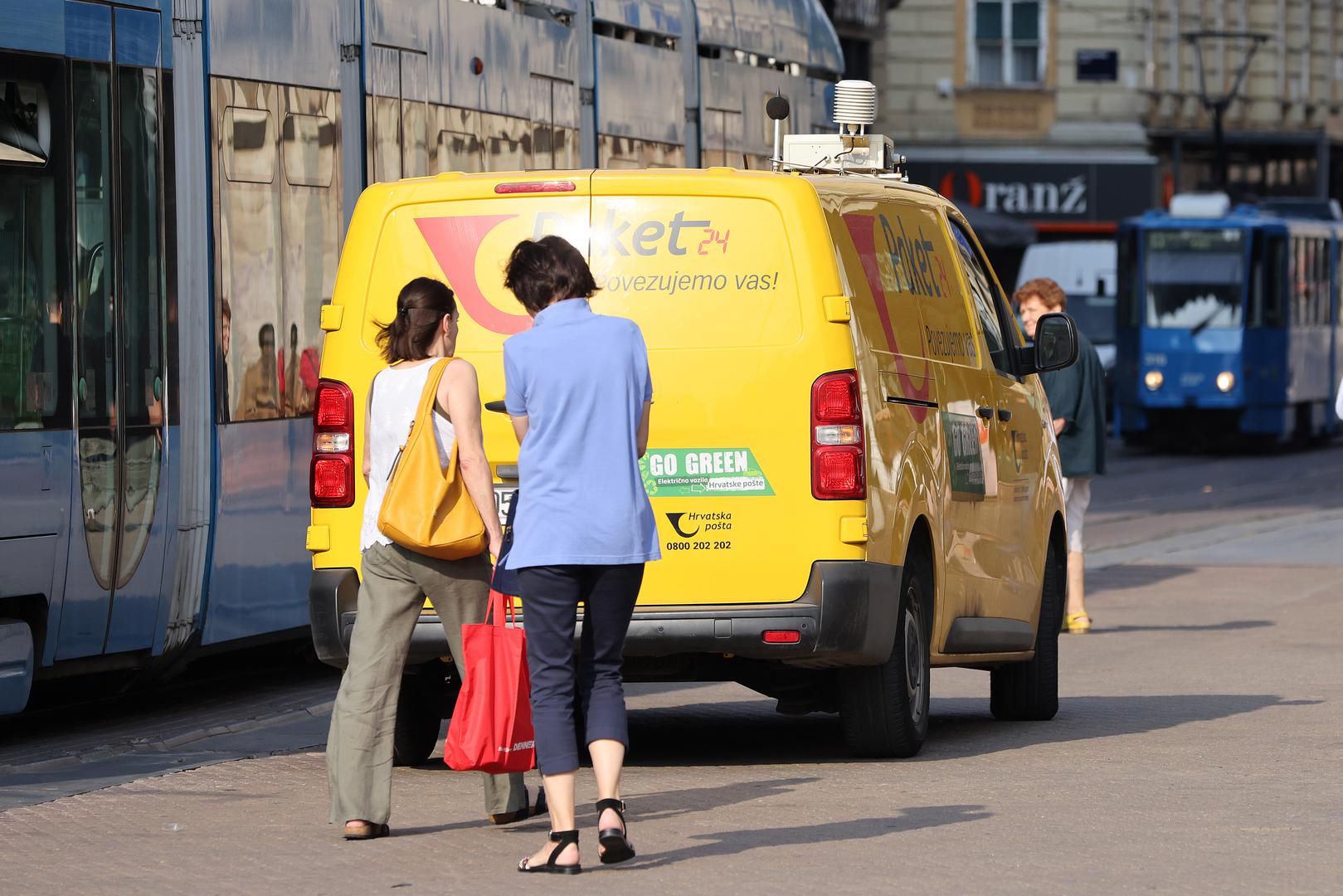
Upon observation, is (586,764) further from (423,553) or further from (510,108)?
(510,108)

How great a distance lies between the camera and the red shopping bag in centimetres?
712

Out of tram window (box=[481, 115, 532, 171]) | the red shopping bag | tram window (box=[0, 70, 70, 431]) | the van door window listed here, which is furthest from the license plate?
tram window (box=[481, 115, 532, 171])

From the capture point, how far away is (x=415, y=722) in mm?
9180

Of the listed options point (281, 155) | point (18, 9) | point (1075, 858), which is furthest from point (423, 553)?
point (281, 155)

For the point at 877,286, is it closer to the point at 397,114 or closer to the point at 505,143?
the point at 397,114

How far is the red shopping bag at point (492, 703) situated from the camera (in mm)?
7125

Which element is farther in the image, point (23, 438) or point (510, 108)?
point (510, 108)

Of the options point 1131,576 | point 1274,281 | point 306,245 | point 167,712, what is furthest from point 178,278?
point 1274,281

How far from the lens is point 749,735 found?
32.9ft

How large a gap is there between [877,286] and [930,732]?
6.53 ft

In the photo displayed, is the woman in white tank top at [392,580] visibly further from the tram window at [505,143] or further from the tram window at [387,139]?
the tram window at [505,143]

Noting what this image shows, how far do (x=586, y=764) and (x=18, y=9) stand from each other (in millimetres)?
3326

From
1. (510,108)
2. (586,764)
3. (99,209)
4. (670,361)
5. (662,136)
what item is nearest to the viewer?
(670,361)

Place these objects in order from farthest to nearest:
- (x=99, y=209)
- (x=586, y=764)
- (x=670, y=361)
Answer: (x=99, y=209)
(x=586, y=764)
(x=670, y=361)
